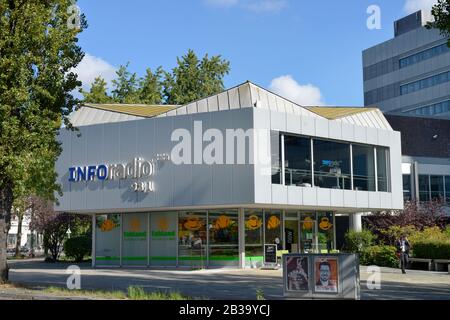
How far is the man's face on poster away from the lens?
14.1 meters

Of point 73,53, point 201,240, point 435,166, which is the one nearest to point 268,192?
point 201,240

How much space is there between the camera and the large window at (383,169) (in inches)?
1355

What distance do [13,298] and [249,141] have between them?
46.3 ft

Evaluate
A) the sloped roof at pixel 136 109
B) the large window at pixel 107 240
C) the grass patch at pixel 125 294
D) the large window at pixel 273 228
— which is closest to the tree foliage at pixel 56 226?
the large window at pixel 107 240

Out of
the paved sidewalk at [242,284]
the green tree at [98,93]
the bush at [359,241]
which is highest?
the green tree at [98,93]

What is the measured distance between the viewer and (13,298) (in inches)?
634

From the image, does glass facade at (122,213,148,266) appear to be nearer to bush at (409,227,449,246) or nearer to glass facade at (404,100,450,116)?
bush at (409,227,449,246)

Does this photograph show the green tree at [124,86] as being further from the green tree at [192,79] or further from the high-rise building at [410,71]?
the high-rise building at [410,71]

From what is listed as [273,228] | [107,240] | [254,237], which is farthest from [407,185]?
[107,240]

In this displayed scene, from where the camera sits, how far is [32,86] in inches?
779

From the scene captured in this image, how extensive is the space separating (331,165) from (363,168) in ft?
9.32

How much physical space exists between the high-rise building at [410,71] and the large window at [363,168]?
5075 cm

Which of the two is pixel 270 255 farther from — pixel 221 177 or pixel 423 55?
pixel 423 55
